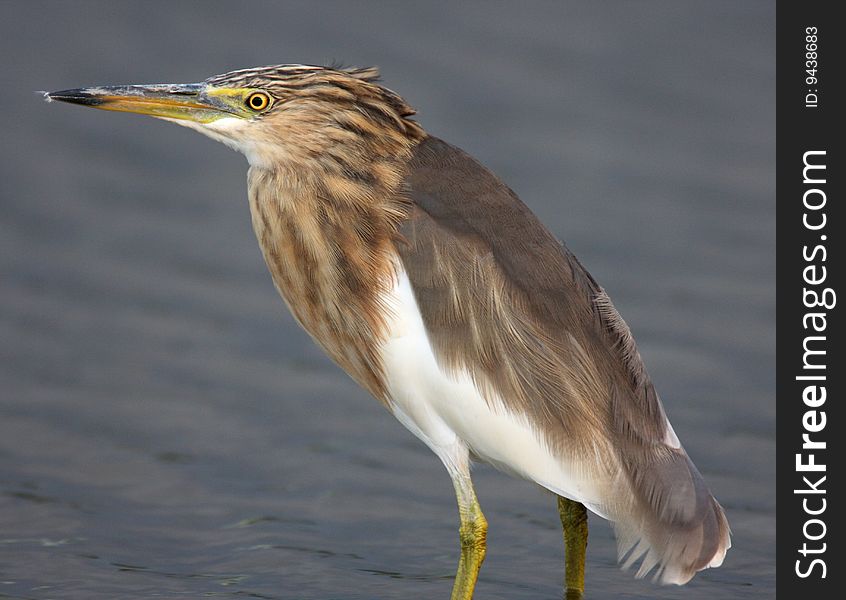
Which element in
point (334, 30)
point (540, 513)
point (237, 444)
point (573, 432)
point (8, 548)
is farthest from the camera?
point (334, 30)

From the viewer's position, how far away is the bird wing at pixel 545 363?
3.65m

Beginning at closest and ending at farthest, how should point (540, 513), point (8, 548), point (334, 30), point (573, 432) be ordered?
point (573, 432)
point (8, 548)
point (540, 513)
point (334, 30)

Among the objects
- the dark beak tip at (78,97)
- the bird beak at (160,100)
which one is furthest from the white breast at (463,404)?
the dark beak tip at (78,97)

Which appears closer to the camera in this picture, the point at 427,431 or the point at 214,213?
the point at 427,431

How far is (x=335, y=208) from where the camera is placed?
12.1 feet

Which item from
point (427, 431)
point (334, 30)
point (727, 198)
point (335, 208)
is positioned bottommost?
point (427, 431)

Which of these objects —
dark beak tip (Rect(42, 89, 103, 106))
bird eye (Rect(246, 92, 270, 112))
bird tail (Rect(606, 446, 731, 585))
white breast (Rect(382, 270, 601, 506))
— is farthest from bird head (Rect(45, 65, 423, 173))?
bird tail (Rect(606, 446, 731, 585))

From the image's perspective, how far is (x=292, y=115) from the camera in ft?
12.1

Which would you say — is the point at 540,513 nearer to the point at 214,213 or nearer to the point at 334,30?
the point at 214,213

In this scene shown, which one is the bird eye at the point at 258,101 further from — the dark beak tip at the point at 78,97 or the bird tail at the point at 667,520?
the bird tail at the point at 667,520

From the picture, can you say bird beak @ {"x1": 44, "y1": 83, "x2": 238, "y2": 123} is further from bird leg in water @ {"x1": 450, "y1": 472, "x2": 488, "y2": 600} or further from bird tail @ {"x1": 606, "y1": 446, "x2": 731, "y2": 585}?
bird tail @ {"x1": 606, "y1": 446, "x2": 731, "y2": 585}

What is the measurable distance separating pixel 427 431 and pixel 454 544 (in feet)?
3.61

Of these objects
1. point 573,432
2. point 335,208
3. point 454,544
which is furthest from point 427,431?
point 454,544

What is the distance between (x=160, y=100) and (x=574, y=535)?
5.54ft
